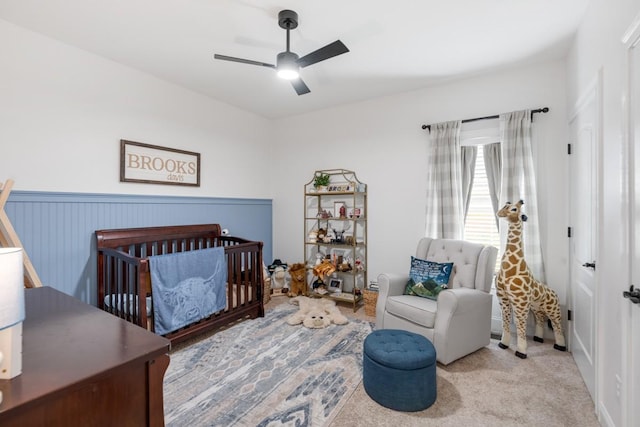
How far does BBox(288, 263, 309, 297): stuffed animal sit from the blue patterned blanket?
135cm

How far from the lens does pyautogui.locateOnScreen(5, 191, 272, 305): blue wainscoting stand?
242 cm

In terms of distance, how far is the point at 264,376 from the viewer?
2.25 m

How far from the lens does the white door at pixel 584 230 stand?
6.57ft

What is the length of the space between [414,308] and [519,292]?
2.87ft

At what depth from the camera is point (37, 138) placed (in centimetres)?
248

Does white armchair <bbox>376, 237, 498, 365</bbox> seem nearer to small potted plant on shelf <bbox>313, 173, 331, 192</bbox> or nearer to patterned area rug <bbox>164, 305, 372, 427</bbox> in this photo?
patterned area rug <bbox>164, 305, 372, 427</bbox>

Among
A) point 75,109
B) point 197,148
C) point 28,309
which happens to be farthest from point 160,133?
point 28,309

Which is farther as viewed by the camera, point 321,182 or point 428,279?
point 321,182

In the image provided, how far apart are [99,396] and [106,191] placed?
2.63 metres

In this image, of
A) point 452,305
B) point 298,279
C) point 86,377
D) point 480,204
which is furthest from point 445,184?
point 86,377

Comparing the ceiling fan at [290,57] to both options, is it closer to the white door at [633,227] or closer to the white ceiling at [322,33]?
the white ceiling at [322,33]

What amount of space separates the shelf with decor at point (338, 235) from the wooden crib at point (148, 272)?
96cm

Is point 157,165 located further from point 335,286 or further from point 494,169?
point 494,169

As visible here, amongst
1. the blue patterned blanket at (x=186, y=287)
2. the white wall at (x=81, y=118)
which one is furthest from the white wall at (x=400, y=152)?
the blue patterned blanket at (x=186, y=287)
